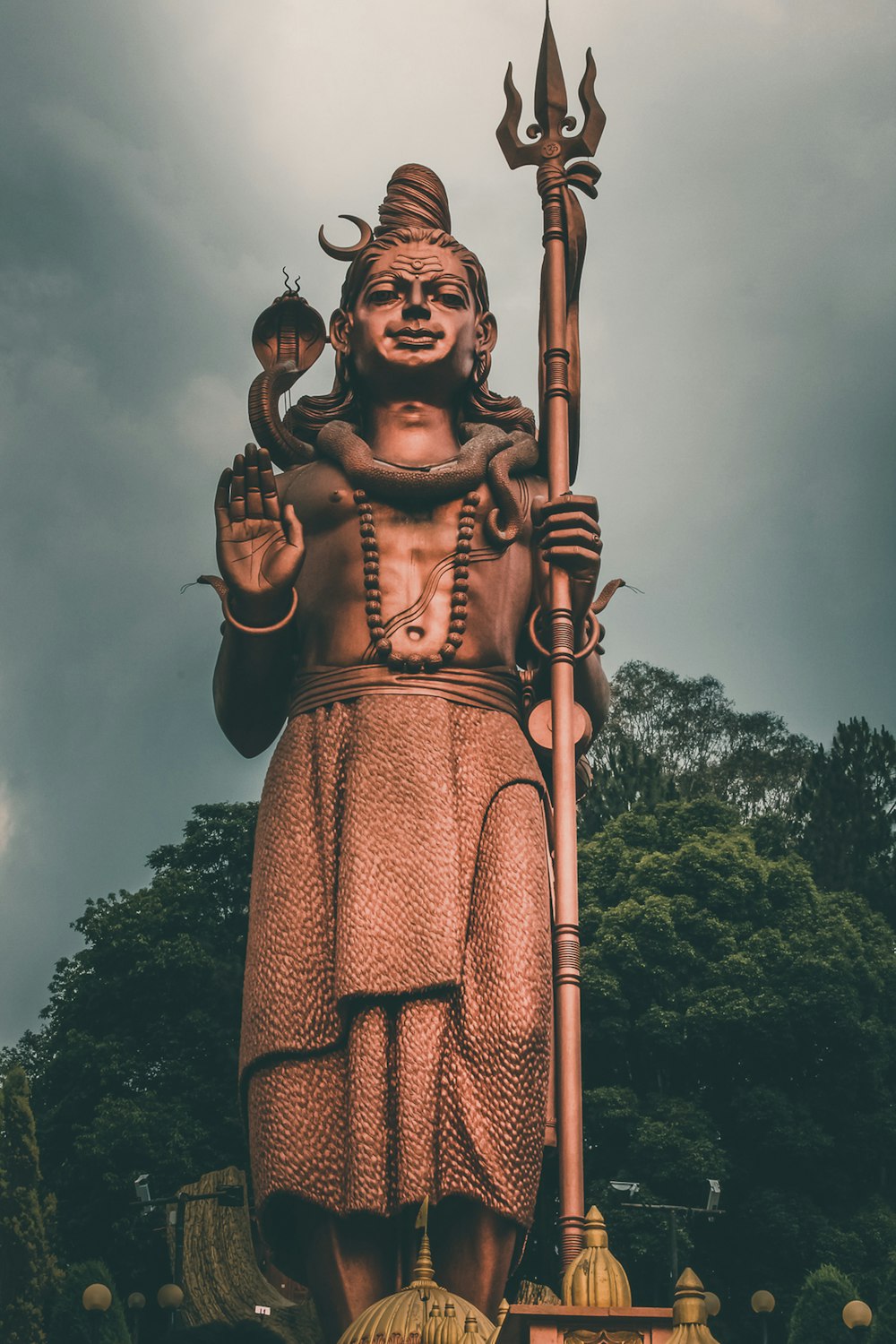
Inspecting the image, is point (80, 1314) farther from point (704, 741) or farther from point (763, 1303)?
point (704, 741)

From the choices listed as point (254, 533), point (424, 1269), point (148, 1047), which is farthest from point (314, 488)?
point (148, 1047)

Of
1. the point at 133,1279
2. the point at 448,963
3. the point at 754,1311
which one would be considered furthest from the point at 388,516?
the point at 133,1279

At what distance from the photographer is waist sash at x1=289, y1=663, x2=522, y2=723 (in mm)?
8578

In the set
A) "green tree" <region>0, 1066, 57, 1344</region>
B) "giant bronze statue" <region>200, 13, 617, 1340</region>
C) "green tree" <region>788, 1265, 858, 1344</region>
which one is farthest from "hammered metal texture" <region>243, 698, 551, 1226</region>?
"green tree" <region>0, 1066, 57, 1344</region>

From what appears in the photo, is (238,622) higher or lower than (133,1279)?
higher

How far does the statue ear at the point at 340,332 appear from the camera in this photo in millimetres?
9525

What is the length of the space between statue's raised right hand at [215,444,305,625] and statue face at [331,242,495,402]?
0.94 metres

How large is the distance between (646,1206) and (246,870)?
10.1 m

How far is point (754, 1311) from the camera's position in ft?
79.1

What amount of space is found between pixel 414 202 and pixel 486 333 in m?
0.83

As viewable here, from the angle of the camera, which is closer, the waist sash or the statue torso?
the waist sash

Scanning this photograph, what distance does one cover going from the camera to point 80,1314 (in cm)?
2128

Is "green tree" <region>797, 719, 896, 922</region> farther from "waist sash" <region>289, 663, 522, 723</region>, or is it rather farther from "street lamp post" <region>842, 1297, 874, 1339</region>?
"waist sash" <region>289, 663, 522, 723</region>

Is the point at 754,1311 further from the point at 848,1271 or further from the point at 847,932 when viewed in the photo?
the point at 847,932
